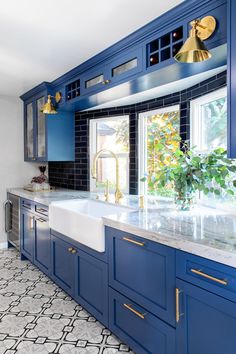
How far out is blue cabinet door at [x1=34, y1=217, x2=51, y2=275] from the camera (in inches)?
116

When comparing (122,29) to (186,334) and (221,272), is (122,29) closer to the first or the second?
(221,272)

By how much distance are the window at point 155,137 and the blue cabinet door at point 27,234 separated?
1361mm

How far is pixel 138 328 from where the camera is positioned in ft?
5.84

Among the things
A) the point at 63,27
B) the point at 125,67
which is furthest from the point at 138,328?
the point at 63,27

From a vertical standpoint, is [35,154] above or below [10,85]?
below

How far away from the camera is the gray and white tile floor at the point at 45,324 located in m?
1.96

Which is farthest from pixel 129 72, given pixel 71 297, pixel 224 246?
pixel 71 297

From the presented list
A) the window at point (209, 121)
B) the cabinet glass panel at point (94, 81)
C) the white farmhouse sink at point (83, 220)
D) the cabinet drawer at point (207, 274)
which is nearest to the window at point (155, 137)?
the window at point (209, 121)

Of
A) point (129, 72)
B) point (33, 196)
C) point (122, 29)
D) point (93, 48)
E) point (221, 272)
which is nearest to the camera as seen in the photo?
point (221, 272)

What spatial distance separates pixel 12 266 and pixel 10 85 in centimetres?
227

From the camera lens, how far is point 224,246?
129 cm

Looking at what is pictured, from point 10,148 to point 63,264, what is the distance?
2.31 metres

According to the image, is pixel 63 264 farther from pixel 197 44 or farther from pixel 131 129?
pixel 197 44

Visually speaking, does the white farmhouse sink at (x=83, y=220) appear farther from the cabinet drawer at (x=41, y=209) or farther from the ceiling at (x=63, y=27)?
the ceiling at (x=63, y=27)
